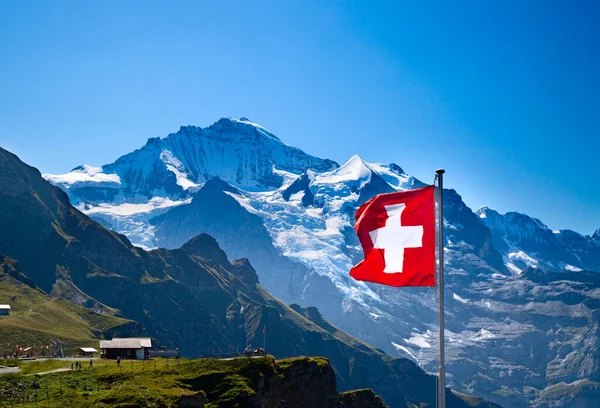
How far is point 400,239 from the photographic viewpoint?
55250 mm

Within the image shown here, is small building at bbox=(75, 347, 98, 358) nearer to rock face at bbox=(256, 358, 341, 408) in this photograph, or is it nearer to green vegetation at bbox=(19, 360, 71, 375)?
green vegetation at bbox=(19, 360, 71, 375)

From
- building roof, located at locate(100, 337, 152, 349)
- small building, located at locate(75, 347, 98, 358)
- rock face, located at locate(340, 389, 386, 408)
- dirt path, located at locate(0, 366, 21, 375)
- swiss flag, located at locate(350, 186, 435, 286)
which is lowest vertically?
rock face, located at locate(340, 389, 386, 408)

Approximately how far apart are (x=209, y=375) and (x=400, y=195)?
71137 mm

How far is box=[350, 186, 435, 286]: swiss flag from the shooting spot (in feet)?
177

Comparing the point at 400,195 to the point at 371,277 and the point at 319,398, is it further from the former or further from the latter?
the point at 319,398

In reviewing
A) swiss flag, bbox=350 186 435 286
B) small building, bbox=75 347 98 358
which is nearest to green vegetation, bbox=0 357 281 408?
small building, bbox=75 347 98 358

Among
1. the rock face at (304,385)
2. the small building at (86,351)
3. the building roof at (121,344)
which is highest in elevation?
the building roof at (121,344)

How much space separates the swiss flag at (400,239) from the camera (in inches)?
2127

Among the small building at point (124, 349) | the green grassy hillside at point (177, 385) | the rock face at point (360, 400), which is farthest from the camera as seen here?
the rock face at point (360, 400)

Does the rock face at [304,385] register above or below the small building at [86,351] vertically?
below

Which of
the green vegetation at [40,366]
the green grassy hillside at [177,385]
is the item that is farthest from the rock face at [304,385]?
the green vegetation at [40,366]

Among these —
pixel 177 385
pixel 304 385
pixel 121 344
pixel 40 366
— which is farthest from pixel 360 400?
pixel 40 366

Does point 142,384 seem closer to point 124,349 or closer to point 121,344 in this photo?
point 124,349

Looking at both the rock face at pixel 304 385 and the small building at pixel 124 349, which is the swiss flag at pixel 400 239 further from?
the small building at pixel 124 349
